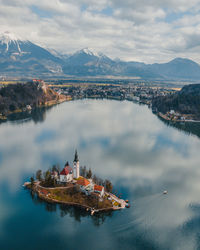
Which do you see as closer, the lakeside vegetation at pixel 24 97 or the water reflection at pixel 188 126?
the water reflection at pixel 188 126

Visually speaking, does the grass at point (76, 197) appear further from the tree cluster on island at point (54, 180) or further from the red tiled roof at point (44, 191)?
the tree cluster on island at point (54, 180)

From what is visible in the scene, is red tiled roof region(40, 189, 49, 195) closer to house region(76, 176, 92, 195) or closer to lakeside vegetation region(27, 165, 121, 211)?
lakeside vegetation region(27, 165, 121, 211)

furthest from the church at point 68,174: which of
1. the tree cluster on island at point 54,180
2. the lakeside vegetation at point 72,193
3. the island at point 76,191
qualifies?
the tree cluster on island at point 54,180

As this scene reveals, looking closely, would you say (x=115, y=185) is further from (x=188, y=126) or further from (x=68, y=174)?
(x=188, y=126)

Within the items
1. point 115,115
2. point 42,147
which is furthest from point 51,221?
point 115,115

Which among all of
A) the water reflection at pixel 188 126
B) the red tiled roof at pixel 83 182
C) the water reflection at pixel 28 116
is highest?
the water reflection at pixel 28 116

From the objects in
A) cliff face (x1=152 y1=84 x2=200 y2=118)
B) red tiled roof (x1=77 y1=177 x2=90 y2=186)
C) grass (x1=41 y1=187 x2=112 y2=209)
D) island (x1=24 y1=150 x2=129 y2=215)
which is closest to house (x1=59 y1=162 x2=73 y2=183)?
island (x1=24 y1=150 x2=129 y2=215)
